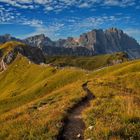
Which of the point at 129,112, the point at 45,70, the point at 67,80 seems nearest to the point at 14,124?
the point at 129,112

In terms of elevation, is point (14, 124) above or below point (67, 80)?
above

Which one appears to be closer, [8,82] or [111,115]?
[111,115]

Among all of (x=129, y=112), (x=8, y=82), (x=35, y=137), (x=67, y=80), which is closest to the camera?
(x=35, y=137)

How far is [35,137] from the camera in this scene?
1725 centimetres

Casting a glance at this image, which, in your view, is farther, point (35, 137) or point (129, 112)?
point (129, 112)

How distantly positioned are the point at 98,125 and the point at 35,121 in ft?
15.6

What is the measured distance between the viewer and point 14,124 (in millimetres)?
20641

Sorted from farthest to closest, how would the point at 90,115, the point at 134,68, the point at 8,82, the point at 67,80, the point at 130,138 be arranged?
the point at 8,82 → the point at 67,80 → the point at 134,68 → the point at 90,115 → the point at 130,138

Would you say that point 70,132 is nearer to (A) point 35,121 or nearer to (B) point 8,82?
(A) point 35,121

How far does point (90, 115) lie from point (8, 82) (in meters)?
167

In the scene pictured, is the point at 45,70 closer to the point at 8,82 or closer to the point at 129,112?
the point at 8,82

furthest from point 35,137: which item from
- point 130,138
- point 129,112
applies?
point 129,112

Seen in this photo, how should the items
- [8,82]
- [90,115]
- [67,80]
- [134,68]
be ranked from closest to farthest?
[90,115] < [134,68] < [67,80] < [8,82]

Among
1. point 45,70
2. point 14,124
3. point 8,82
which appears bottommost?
point 8,82
